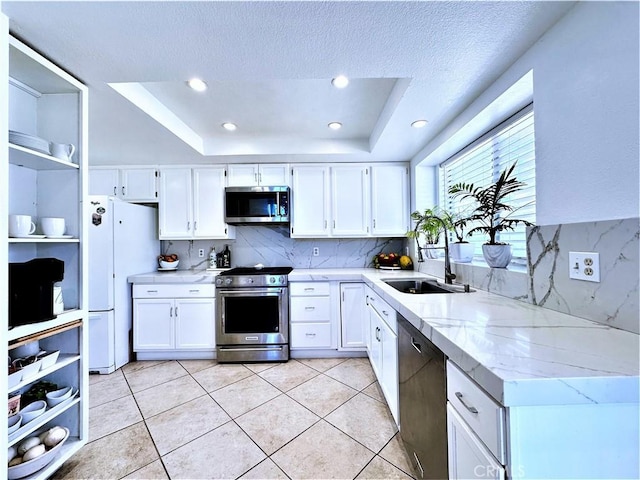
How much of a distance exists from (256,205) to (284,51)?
5.92ft

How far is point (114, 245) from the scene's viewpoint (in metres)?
2.55

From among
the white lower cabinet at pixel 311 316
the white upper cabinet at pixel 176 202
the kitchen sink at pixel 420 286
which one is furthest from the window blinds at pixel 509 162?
the white upper cabinet at pixel 176 202

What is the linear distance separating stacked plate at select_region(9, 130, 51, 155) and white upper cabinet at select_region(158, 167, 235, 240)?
1.72 m

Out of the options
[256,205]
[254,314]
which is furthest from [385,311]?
[256,205]

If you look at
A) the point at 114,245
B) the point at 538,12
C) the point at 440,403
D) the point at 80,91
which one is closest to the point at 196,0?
the point at 80,91

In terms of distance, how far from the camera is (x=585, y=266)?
99cm

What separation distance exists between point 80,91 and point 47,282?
1068 mm

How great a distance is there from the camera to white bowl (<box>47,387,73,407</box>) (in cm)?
132

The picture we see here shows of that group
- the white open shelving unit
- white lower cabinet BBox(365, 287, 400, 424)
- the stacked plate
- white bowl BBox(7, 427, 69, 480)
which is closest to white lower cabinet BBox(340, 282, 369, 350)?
white lower cabinet BBox(365, 287, 400, 424)

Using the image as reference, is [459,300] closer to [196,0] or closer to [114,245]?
[196,0]

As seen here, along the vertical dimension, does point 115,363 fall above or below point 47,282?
below

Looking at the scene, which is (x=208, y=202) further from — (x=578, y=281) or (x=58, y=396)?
(x=578, y=281)

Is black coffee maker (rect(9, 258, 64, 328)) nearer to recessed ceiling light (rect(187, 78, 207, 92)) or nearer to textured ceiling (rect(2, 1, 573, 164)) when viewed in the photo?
textured ceiling (rect(2, 1, 573, 164))

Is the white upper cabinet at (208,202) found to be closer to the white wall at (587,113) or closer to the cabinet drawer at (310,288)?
the cabinet drawer at (310,288)
